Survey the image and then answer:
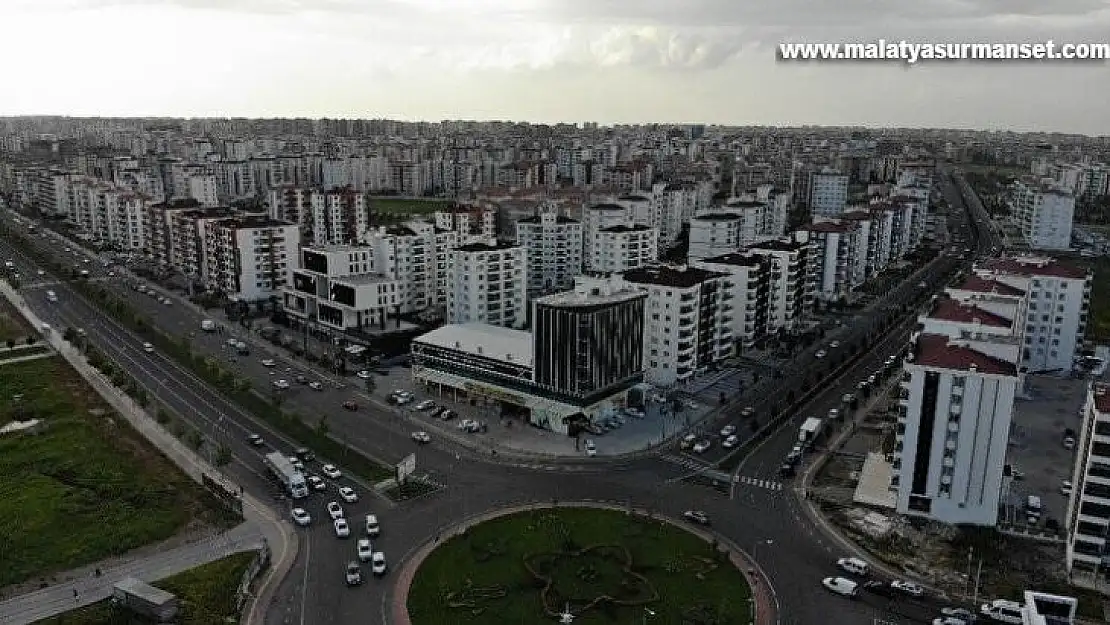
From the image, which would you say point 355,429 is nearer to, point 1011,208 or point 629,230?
point 629,230

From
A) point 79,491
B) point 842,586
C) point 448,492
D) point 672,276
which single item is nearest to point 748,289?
point 672,276

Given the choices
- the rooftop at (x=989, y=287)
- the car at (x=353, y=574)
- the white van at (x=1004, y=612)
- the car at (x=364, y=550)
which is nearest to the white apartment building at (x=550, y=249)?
the rooftop at (x=989, y=287)

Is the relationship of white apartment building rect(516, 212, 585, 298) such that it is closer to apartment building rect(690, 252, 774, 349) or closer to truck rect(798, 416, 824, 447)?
apartment building rect(690, 252, 774, 349)

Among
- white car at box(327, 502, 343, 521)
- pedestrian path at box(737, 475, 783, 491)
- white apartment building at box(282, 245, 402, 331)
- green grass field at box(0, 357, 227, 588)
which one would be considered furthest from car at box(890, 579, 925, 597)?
white apartment building at box(282, 245, 402, 331)

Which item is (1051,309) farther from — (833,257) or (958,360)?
(958,360)

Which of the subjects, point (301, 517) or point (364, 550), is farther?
point (301, 517)

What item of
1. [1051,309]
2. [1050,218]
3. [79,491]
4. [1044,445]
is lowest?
[79,491]

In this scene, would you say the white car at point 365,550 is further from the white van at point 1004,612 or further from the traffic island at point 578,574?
the white van at point 1004,612
